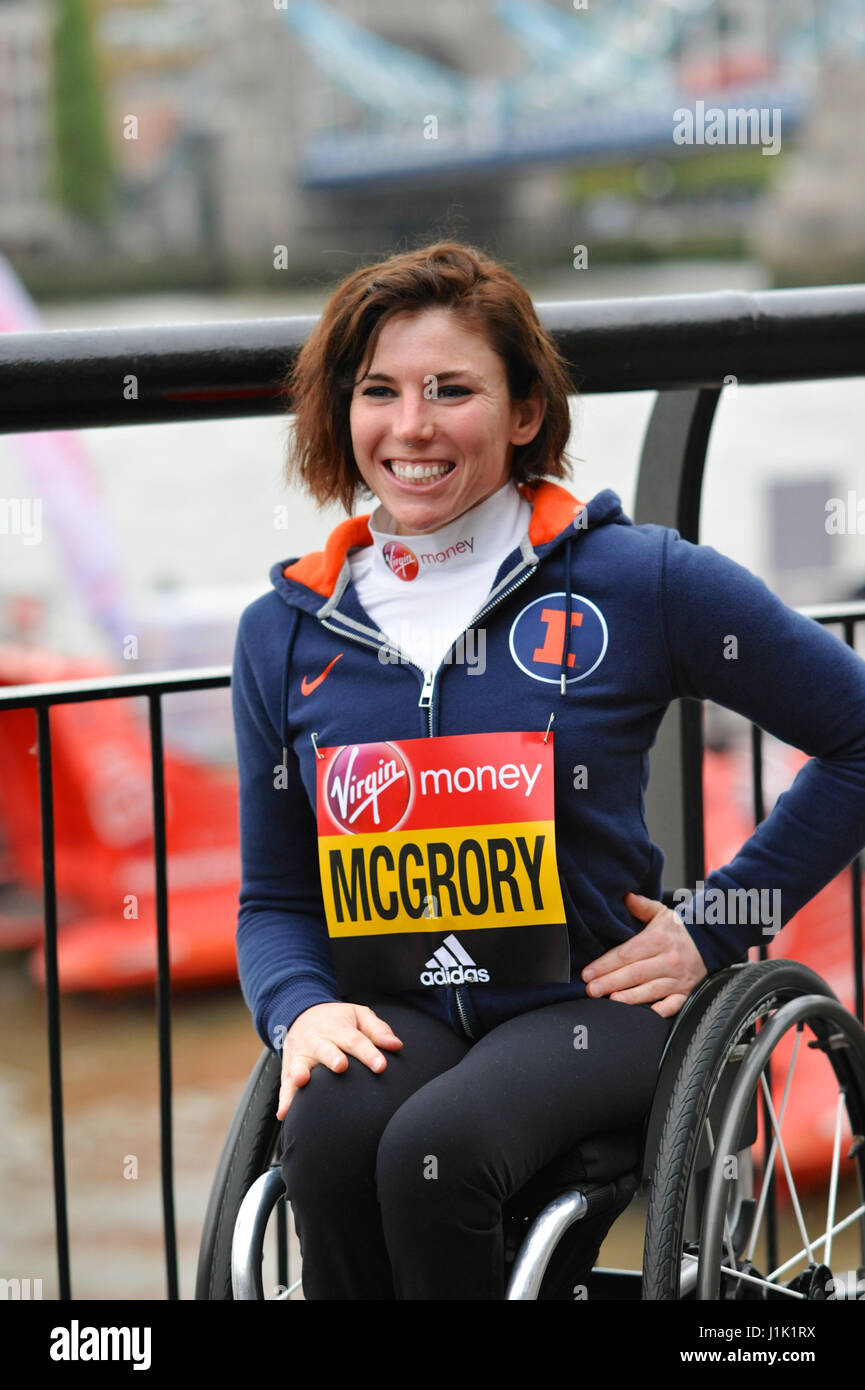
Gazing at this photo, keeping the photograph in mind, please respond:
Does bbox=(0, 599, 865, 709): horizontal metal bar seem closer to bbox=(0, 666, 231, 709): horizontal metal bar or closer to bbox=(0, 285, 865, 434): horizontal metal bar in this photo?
bbox=(0, 666, 231, 709): horizontal metal bar

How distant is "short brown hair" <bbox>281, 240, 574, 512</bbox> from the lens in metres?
1.68

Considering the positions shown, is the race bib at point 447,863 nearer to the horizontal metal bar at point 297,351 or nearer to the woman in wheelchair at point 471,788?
the woman in wheelchair at point 471,788

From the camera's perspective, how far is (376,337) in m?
1.69

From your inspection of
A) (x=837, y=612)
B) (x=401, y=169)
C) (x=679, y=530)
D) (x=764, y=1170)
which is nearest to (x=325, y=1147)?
(x=764, y=1170)

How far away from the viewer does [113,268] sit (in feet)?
188

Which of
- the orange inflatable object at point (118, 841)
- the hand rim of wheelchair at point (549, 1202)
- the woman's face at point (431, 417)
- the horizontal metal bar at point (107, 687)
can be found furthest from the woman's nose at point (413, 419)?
the orange inflatable object at point (118, 841)

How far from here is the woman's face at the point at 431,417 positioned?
168 centimetres

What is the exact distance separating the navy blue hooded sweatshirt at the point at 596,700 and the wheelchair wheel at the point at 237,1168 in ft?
0.18

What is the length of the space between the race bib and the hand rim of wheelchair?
13 cm

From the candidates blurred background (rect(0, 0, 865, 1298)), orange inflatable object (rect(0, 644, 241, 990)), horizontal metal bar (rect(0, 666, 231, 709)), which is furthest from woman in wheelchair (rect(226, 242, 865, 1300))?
blurred background (rect(0, 0, 865, 1298))

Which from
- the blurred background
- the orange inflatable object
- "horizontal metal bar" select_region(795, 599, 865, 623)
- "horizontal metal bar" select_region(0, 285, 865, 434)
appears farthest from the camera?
the blurred background

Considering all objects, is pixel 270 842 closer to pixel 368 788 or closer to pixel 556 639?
pixel 368 788

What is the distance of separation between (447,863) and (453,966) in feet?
0.32
